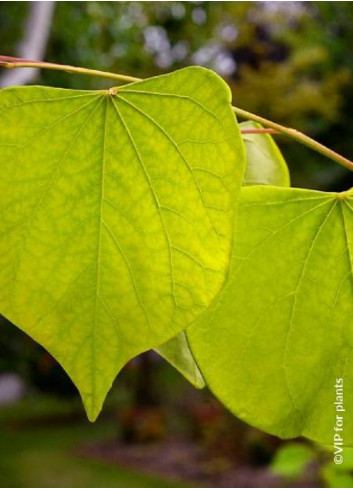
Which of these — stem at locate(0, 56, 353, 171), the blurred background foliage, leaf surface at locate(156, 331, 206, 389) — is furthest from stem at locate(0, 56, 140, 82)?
the blurred background foliage

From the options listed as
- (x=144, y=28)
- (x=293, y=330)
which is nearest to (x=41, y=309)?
(x=293, y=330)

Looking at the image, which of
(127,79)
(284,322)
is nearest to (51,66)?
(127,79)

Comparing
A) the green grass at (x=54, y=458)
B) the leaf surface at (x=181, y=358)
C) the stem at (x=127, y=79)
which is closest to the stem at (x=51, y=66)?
the stem at (x=127, y=79)

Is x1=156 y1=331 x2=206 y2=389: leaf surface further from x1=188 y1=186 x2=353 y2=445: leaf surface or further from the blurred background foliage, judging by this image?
the blurred background foliage

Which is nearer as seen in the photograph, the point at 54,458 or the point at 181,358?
the point at 181,358

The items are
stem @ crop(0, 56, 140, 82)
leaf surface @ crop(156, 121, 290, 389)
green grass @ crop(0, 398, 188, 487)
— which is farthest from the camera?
green grass @ crop(0, 398, 188, 487)

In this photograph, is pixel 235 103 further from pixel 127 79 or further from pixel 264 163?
pixel 127 79

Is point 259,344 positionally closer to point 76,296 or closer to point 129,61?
point 76,296
